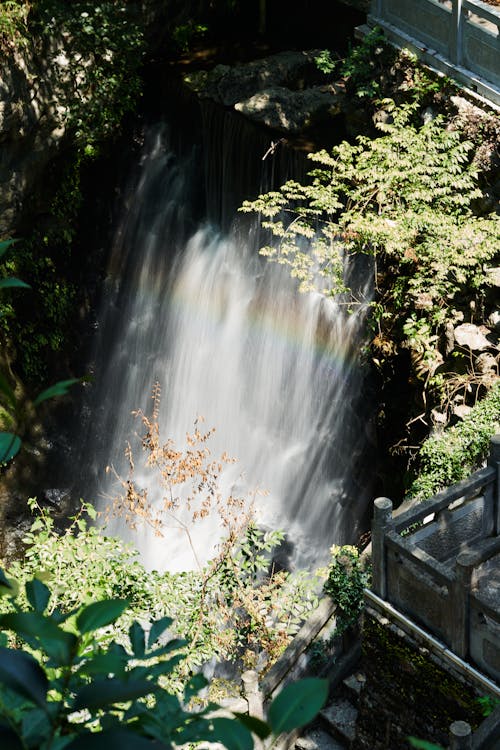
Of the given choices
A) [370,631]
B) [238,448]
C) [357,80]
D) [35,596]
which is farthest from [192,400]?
[35,596]

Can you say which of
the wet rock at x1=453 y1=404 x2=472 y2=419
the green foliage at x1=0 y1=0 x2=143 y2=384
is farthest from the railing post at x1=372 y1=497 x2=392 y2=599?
the green foliage at x1=0 y1=0 x2=143 y2=384

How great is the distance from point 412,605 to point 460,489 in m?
0.98

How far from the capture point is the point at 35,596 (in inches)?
72.0

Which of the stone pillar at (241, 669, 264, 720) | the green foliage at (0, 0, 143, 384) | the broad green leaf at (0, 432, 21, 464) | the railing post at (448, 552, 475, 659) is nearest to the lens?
the broad green leaf at (0, 432, 21, 464)

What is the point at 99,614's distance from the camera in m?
1.66

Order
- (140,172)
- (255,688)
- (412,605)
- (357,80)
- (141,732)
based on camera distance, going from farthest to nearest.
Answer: (140,172)
(357,80)
(255,688)
(412,605)
(141,732)

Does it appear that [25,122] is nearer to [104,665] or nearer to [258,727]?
[104,665]

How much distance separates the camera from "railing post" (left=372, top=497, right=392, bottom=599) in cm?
702

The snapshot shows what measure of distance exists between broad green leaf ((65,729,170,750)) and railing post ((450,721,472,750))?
5.10 m

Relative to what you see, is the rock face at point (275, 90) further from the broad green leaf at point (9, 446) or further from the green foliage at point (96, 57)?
the broad green leaf at point (9, 446)

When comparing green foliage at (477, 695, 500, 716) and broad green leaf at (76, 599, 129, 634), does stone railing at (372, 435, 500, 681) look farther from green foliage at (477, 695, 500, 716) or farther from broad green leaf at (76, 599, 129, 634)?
broad green leaf at (76, 599, 129, 634)

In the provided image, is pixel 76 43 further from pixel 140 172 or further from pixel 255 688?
pixel 255 688

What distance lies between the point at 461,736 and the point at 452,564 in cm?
165

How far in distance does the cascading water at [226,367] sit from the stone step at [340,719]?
3457mm
